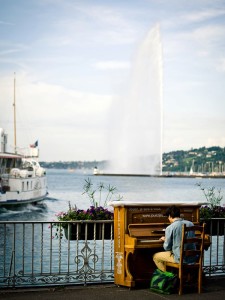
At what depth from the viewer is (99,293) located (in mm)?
9656

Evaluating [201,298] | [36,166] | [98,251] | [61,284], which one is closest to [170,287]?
[201,298]

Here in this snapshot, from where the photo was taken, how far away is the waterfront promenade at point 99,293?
30.5ft

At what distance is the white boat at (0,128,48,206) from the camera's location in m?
60.2

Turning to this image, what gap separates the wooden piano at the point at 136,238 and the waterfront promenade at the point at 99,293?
0.28 m

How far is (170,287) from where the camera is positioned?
375 inches

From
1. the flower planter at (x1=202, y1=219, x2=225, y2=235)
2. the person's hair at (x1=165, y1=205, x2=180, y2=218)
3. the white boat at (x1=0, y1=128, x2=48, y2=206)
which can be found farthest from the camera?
the white boat at (x1=0, y1=128, x2=48, y2=206)

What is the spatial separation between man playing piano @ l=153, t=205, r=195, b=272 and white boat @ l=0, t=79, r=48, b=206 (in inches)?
1962

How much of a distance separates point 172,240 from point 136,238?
1.92ft

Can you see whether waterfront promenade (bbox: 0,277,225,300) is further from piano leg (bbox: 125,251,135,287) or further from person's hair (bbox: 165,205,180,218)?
person's hair (bbox: 165,205,180,218)

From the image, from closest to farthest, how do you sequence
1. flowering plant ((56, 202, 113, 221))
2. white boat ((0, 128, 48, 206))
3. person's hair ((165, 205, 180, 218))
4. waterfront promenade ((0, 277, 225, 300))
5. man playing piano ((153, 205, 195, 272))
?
waterfront promenade ((0, 277, 225, 300)) < man playing piano ((153, 205, 195, 272)) < person's hair ((165, 205, 180, 218)) < flowering plant ((56, 202, 113, 221)) < white boat ((0, 128, 48, 206))

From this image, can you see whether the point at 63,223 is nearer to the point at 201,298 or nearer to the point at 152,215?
the point at 152,215

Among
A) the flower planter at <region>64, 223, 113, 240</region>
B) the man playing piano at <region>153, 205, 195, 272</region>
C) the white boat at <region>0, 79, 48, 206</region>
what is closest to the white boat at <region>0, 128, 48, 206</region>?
the white boat at <region>0, 79, 48, 206</region>

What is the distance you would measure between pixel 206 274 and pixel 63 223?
119 inches

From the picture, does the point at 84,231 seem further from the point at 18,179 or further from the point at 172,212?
the point at 18,179
